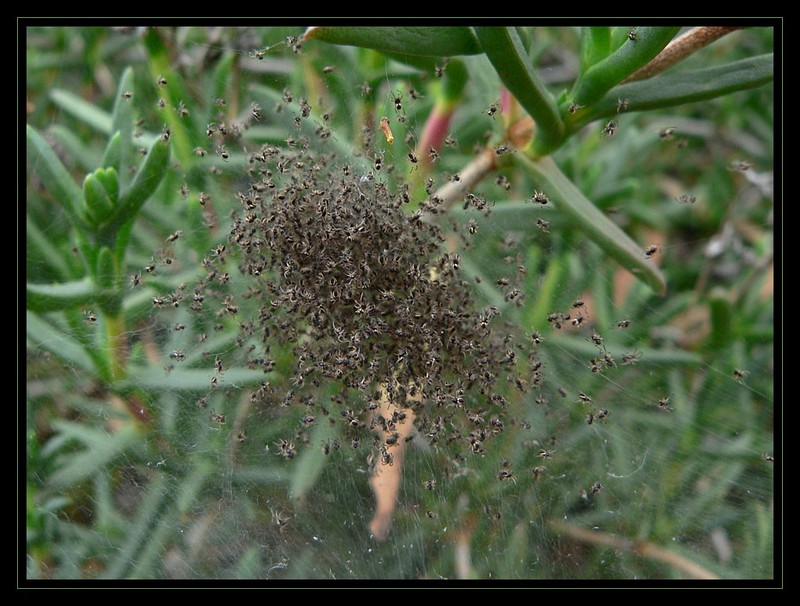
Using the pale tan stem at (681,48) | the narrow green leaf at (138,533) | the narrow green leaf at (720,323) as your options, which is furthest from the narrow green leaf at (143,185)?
the narrow green leaf at (720,323)

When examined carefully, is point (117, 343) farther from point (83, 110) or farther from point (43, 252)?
point (83, 110)

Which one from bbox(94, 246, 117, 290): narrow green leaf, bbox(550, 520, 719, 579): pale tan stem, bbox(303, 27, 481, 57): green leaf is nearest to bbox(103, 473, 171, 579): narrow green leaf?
bbox(94, 246, 117, 290): narrow green leaf

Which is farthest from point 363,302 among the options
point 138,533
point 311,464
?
point 138,533

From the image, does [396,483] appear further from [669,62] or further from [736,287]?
[736,287]

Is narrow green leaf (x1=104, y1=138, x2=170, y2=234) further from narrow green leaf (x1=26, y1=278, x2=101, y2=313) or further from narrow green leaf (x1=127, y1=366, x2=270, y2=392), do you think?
narrow green leaf (x1=127, y1=366, x2=270, y2=392)

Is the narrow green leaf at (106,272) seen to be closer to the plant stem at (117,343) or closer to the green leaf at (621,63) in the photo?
the plant stem at (117,343)
